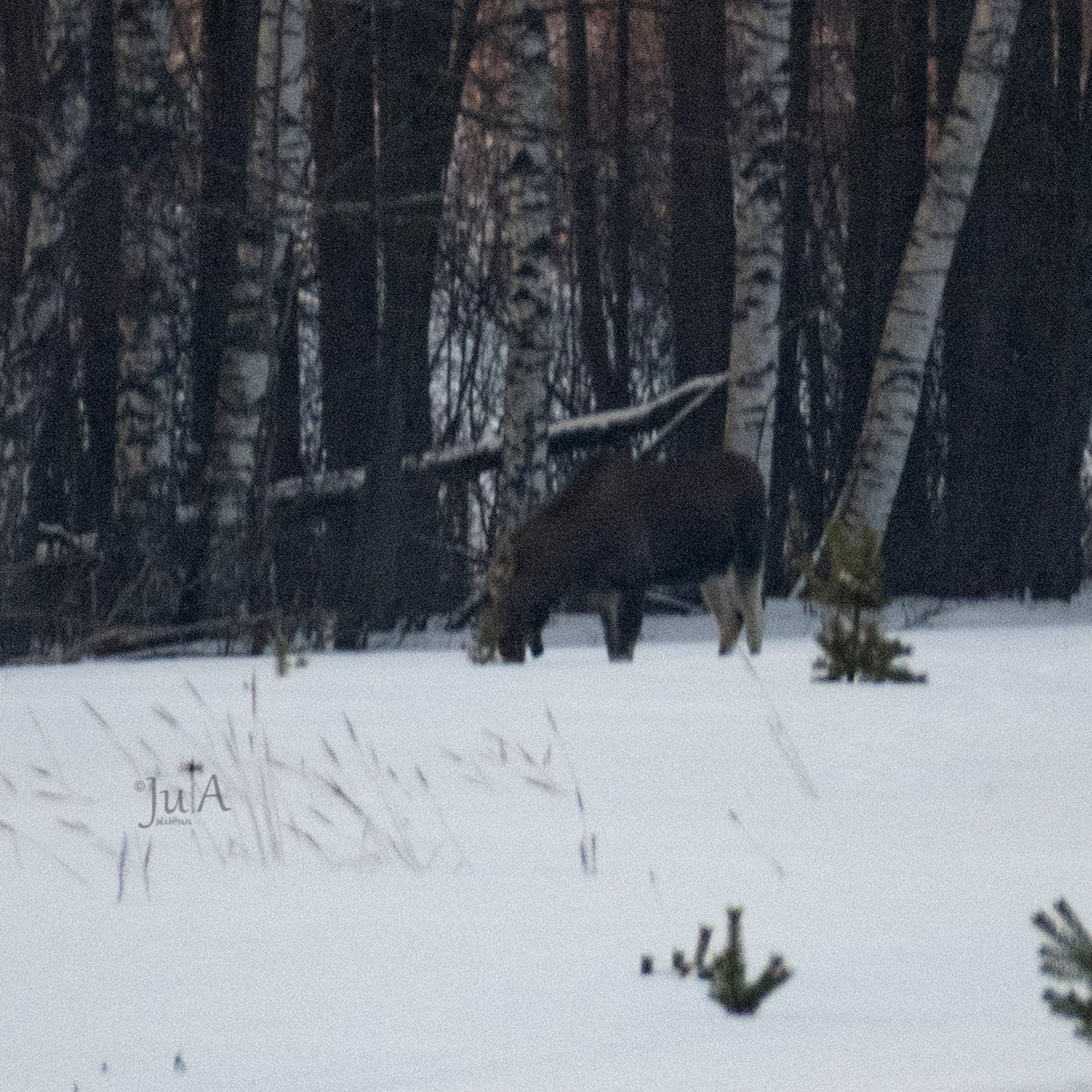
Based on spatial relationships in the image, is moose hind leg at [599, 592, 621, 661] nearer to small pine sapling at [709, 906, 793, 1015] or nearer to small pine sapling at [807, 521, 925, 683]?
small pine sapling at [807, 521, 925, 683]

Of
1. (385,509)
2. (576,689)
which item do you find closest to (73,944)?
(576,689)

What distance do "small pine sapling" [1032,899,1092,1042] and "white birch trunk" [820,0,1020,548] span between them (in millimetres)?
12029

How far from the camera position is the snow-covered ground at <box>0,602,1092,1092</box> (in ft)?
14.4

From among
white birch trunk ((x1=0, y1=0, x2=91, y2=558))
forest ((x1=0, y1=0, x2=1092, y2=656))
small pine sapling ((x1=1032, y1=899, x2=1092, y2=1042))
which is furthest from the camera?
forest ((x1=0, y1=0, x2=1092, y2=656))

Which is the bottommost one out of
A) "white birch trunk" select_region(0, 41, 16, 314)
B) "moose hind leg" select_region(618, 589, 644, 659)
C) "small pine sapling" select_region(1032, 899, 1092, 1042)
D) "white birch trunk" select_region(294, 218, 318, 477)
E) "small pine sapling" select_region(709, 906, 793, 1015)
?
"moose hind leg" select_region(618, 589, 644, 659)

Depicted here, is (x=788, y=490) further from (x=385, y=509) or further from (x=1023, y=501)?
(x=385, y=509)

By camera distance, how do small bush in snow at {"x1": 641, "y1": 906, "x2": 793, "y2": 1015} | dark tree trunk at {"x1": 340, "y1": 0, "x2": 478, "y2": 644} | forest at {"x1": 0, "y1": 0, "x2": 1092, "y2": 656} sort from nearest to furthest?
small bush in snow at {"x1": 641, "y1": 906, "x2": 793, "y2": 1015} → forest at {"x1": 0, "y1": 0, "x2": 1092, "y2": 656} → dark tree trunk at {"x1": 340, "y1": 0, "x2": 478, "y2": 644}

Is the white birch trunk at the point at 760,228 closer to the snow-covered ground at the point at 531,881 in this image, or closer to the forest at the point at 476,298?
the forest at the point at 476,298

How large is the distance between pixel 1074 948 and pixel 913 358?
40.8ft

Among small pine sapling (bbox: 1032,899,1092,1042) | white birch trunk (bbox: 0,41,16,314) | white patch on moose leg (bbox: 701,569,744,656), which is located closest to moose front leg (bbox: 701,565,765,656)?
white patch on moose leg (bbox: 701,569,744,656)

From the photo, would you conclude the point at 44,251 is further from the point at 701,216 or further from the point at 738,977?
the point at 738,977

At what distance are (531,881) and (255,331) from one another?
8210mm

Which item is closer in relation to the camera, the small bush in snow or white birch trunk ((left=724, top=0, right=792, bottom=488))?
the small bush in snow

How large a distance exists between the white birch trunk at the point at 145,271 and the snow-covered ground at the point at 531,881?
14.6ft
